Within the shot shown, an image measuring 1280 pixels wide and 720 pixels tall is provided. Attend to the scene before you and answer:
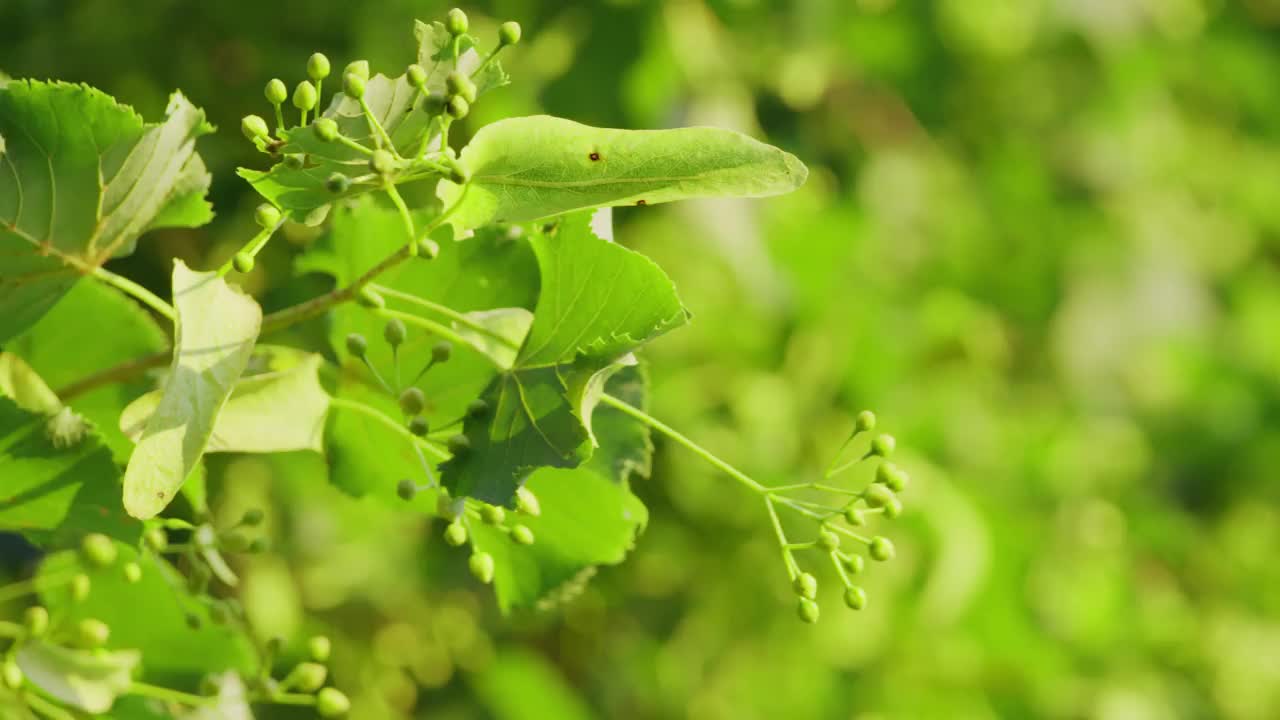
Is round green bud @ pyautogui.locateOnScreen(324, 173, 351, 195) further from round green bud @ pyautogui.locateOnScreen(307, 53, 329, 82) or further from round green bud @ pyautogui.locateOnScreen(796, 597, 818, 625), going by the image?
round green bud @ pyautogui.locateOnScreen(796, 597, 818, 625)

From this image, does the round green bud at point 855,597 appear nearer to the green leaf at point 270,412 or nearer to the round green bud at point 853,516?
the round green bud at point 853,516

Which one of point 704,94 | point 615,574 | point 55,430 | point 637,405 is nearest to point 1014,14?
point 704,94

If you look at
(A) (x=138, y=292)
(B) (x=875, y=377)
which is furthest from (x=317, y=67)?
(B) (x=875, y=377)

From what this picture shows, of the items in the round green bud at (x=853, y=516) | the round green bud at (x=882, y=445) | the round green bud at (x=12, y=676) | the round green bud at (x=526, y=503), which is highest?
the round green bud at (x=882, y=445)

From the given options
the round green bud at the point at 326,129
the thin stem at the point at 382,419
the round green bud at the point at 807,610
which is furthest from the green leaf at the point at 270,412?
the round green bud at the point at 807,610

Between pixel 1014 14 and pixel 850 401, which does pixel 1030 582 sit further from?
pixel 1014 14

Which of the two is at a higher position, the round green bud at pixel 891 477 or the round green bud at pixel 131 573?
the round green bud at pixel 891 477

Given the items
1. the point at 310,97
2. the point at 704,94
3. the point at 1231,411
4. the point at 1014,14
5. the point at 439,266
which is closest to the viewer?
the point at 310,97
